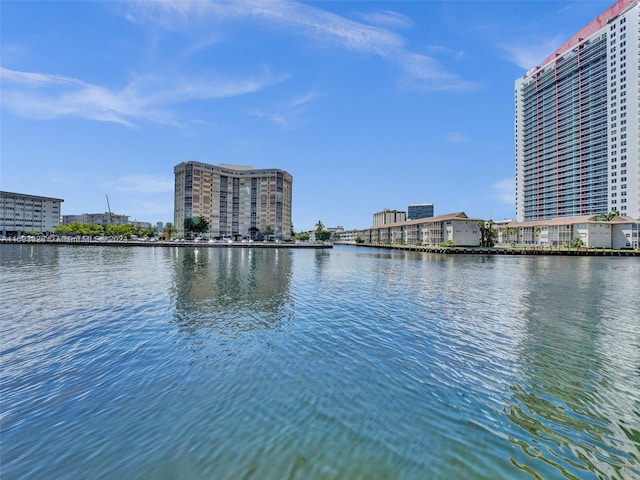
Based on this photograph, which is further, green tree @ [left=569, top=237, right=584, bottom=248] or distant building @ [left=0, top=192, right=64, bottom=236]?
distant building @ [left=0, top=192, right=64, bottom=236]

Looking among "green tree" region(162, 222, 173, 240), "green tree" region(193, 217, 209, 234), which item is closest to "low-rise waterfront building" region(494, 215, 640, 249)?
"green tree" region(193, 217, 209, 234)

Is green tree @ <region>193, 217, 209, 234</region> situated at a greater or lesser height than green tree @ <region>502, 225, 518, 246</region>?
greater

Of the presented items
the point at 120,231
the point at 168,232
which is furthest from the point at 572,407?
the point at 120,231

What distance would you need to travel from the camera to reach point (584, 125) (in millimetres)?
144000

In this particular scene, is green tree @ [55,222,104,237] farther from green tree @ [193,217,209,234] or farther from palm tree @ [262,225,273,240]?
palm tree @ [262,225,273,240]

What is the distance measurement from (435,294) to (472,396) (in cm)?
1945

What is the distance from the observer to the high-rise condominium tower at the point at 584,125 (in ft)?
405

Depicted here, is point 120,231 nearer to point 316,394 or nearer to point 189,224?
point 189,224

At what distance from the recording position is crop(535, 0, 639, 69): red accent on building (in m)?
130

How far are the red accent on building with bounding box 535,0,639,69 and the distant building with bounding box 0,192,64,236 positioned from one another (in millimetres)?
298939

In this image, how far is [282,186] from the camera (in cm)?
17962

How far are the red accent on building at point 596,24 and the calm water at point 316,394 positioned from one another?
189 m

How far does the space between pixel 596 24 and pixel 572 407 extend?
20938 cm

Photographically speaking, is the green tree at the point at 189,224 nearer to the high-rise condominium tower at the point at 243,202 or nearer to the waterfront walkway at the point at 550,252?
the high-rise condominium tower at the point at 243,202
